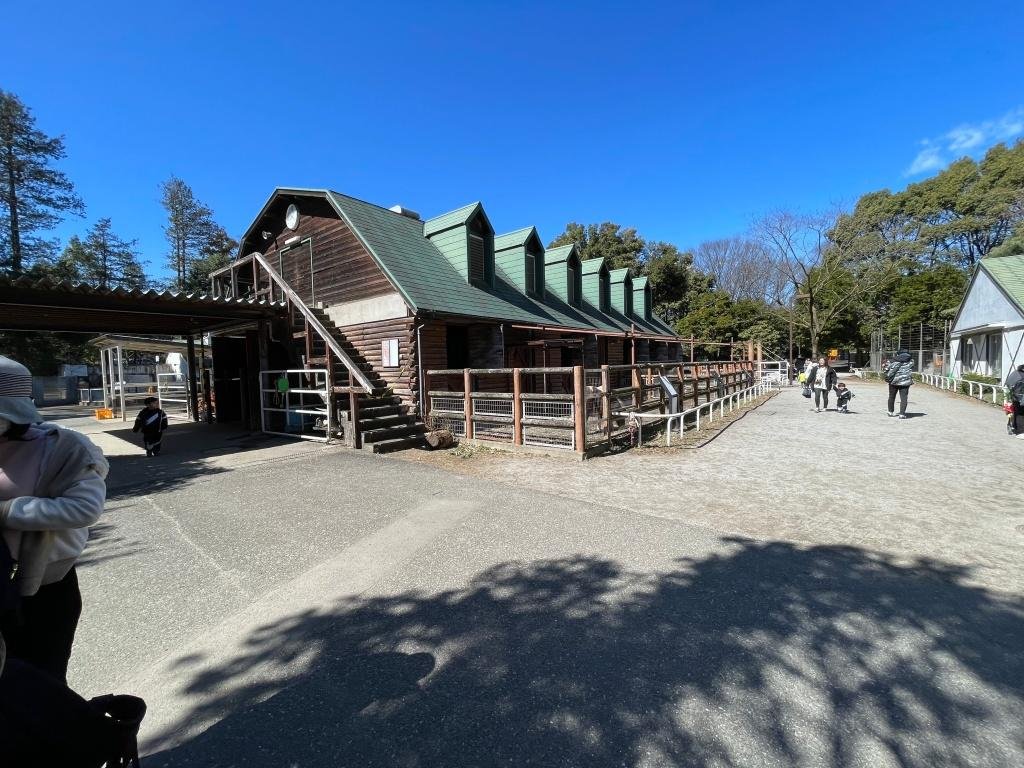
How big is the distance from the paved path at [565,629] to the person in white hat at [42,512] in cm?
83

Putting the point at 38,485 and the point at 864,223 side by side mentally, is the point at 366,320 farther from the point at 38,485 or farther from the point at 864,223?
the point at 864,223

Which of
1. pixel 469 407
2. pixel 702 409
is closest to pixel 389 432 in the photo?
Answer: pixel 469 407

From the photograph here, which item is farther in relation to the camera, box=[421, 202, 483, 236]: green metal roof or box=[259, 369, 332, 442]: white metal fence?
box=[421, 202, 483, 236]: green metal roof

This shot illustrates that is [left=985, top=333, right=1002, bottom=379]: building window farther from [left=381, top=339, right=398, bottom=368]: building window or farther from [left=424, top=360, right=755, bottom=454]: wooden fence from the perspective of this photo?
[left=381, top=339, right=398, bottom=368]: building window

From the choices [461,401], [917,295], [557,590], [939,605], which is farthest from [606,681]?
[917,295]

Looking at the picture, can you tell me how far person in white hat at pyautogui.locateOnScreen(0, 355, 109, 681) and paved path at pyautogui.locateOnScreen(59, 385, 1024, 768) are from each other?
0.83 metres

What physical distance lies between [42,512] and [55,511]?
34mm

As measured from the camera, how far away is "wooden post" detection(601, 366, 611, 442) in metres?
8.84

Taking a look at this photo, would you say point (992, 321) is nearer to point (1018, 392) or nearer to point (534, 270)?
point (1018, 392)

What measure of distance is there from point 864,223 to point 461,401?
38759 millimetres

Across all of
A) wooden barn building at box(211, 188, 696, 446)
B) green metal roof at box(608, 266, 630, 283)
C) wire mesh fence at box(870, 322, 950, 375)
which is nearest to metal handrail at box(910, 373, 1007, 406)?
wire mesh fence at box(870, 322, 950, 375)

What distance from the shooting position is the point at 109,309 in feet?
33.2

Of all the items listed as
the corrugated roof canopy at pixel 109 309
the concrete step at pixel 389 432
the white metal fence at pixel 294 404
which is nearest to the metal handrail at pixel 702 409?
the concrete step at pixel 389 432

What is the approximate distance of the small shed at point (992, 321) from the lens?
766 inches
